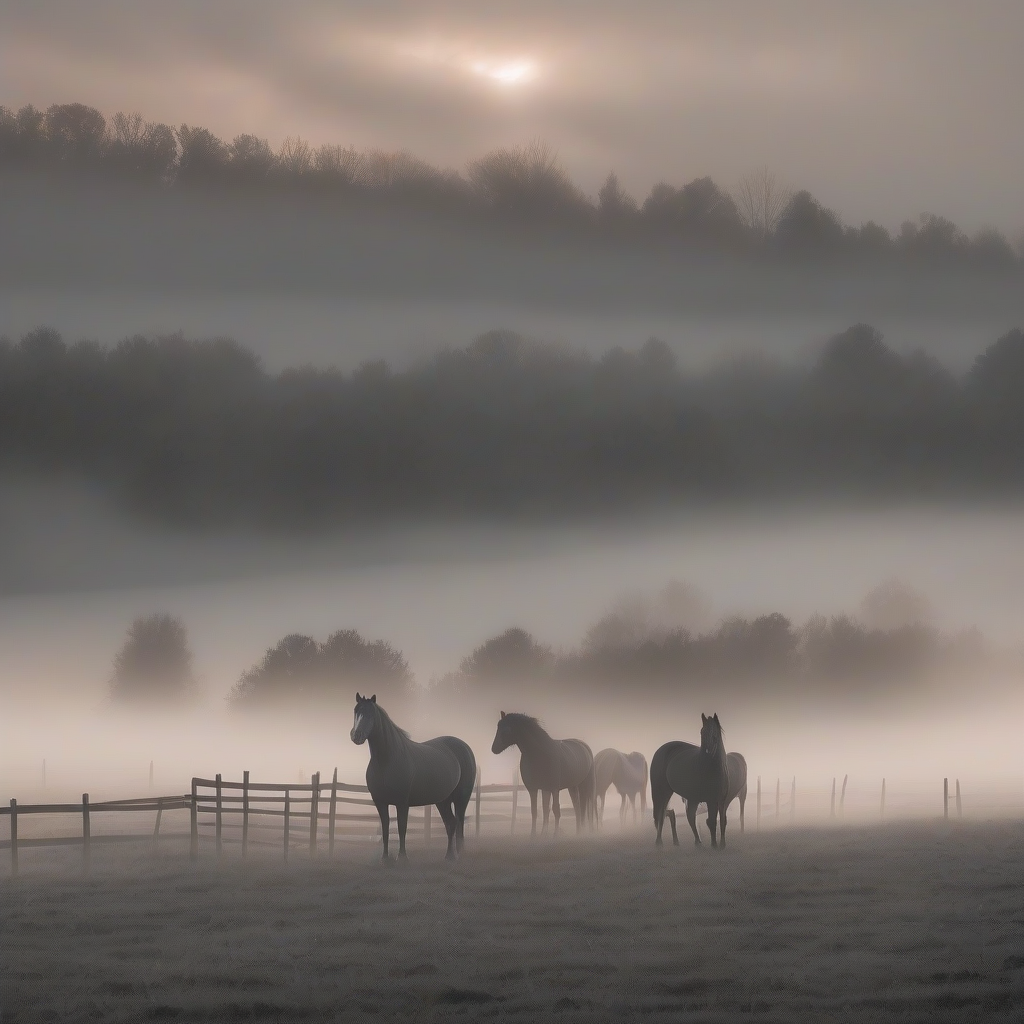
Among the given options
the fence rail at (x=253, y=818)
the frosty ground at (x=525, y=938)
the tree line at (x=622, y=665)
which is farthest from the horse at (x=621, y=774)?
the tree line at (x=622, y=665)

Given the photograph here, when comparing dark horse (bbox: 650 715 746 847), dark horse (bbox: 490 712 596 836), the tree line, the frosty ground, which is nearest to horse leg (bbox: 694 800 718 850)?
dark horse (bbox: 650 715 746 847)

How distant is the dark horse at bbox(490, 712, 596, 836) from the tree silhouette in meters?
79.6

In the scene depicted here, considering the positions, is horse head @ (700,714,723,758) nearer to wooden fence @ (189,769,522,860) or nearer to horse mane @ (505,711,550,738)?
horse mane @ (505,711,550,738)

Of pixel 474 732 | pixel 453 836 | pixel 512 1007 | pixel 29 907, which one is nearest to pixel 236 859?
pixel 453 836

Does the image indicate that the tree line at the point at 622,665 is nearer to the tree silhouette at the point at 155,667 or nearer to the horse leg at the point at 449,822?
the tree silhouette at the point at 155,667

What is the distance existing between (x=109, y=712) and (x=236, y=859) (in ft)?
282

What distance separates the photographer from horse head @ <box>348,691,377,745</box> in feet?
61.4

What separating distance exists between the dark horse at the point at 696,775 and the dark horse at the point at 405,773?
11.8 ft

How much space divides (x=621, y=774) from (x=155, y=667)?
7699 centimetres

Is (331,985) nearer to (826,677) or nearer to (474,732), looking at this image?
(474,732)

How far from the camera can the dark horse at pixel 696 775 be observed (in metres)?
20.6

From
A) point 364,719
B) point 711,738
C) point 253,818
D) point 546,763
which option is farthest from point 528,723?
point 253,818

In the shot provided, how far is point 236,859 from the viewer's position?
2128 cm

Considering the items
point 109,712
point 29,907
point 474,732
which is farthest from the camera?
point 109,712
